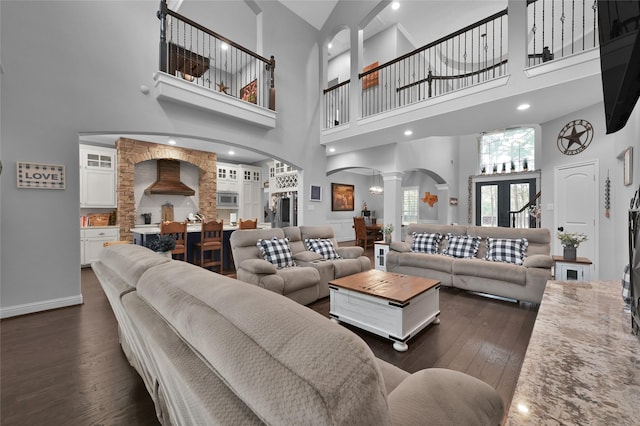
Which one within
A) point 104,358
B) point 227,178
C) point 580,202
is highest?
point 227,178

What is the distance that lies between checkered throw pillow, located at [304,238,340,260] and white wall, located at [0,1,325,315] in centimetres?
255

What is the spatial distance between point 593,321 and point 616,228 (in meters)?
3.60

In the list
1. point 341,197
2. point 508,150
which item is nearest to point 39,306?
point 341,197

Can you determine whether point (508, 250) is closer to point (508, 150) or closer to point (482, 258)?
point (482, 258)

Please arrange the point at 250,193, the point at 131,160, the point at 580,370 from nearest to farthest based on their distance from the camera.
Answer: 1. the point at 580,370
2. the point at 131,160
3. the point at 250,193

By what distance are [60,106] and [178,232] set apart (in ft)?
7.42

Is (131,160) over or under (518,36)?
under

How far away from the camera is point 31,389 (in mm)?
1730

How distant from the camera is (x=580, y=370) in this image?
2.81 feet

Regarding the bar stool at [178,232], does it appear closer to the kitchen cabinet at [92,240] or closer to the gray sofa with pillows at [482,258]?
the kitchen cabinet at [92,240]

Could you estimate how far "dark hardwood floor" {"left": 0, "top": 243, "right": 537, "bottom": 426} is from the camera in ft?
5.10

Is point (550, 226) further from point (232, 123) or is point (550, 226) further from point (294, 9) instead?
point (294, 9)

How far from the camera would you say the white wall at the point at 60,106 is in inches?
114

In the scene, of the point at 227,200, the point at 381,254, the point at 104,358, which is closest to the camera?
the point at 104,358
